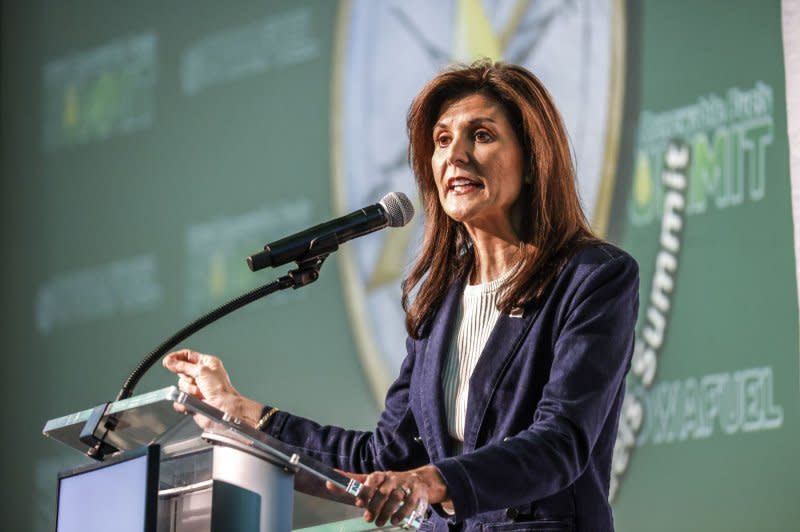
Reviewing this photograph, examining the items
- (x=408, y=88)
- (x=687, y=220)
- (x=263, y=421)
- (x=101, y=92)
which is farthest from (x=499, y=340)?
(x=101, y=92)

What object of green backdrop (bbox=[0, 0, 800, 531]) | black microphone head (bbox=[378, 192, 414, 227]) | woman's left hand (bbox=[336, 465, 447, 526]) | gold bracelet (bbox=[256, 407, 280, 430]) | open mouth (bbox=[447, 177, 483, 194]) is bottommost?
woman's left hand (bbox=[336, 465, 447, 526])

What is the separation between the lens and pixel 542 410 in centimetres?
189

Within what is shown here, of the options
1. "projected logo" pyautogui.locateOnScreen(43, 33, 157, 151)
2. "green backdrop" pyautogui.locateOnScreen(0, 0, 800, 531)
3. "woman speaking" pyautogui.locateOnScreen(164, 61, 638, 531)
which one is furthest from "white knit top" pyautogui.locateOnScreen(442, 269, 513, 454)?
"projected logo" pyautogui.locateOnScreen(43, 33, 157, 151)

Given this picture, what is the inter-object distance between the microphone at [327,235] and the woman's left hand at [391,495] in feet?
1.57

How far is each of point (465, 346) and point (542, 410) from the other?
308mm

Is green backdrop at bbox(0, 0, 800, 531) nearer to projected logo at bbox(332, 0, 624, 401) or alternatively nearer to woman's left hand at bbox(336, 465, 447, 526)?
projected logo at bbox(332, 0, 624, 401)

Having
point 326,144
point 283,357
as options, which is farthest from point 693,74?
point 283,357

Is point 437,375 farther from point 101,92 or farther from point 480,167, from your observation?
point 101,92

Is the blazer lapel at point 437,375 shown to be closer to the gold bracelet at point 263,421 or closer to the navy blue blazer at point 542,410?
the navy blue blazer at point 542,410

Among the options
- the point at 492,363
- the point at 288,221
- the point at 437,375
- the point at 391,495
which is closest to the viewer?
the point at 391,495

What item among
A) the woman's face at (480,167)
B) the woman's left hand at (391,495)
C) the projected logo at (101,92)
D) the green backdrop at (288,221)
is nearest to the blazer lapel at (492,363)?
the woman's face at (480,167)

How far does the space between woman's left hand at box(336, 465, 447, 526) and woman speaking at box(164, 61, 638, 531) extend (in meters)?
0.02

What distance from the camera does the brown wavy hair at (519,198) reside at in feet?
6.93

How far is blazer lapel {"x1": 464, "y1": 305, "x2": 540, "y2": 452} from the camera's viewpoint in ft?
6.62
